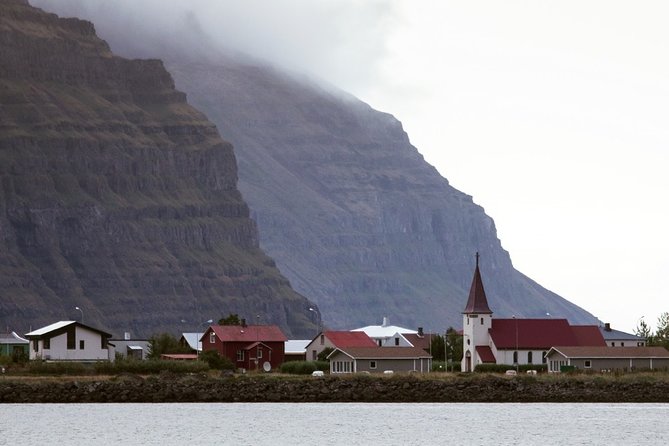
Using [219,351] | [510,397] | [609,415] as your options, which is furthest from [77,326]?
[609,415]

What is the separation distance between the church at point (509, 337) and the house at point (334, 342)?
13.1 m

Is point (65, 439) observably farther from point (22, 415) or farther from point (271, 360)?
point (271, 360)

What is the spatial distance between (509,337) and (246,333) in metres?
29.1

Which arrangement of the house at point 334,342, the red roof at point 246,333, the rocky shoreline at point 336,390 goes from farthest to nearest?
1. the house at point 334,342
2. the red roof at point 246,333
3. the rocky shoreline at point 336,390

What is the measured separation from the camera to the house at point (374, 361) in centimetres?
16212

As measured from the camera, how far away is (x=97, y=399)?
125 m

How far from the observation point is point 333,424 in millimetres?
110938

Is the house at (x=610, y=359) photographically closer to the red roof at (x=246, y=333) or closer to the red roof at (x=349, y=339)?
the red roof at (x=349, y=339)

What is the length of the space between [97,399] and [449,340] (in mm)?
74177

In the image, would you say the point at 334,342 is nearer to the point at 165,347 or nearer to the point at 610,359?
the point at 165,347

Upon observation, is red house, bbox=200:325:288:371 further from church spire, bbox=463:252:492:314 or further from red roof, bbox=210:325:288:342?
church spire, bbox=463:252:492:314

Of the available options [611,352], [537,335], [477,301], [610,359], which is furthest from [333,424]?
[477,301]

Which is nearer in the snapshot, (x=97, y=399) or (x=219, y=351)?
(x=97, y=399)

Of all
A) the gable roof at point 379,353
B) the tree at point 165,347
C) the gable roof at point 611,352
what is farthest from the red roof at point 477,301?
the tree at point 165,347
